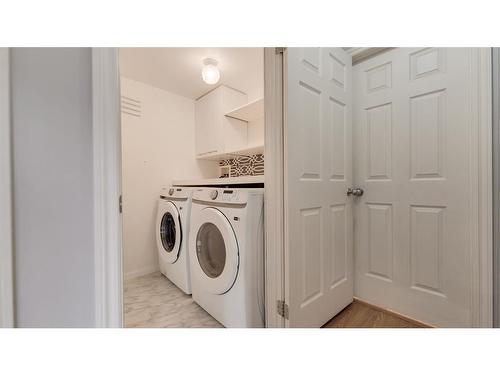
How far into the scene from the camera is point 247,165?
8.15 feet

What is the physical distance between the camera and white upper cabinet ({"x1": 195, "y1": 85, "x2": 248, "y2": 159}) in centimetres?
231

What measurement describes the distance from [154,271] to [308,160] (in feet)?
6.70

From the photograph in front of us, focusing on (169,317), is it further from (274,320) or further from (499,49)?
Answer: (499,49)

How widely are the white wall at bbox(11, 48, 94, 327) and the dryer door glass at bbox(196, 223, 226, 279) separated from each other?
2.35 feet

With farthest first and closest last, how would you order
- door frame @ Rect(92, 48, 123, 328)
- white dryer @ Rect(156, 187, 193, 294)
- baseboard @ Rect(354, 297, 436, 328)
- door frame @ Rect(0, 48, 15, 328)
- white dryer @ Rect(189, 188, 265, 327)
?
white dryer @ Rect(156, 187, 193, 294) < baseboard @ Rect(354, 297, 436, 328) < white dryer @ Rect(189, 188, 265, 327) < door frame @ Rect(92, 48, 123, 328) < door frame @ Rect(0, 48, 15, 328)

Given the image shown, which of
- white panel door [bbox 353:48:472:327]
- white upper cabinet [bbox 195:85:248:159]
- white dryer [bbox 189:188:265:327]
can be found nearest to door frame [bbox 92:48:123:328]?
white dryer [bbox 189:188:265:327]

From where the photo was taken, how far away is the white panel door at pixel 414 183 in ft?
3.71

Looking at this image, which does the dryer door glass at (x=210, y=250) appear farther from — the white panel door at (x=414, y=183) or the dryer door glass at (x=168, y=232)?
the white panel door at (x=414, y=183)

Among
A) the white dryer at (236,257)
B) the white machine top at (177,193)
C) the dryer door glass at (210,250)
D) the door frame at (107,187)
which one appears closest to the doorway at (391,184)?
the white dryer at (236,257)

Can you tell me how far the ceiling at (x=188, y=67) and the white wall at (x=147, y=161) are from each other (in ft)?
0.59

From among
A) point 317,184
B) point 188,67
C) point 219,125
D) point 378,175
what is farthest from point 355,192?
point 188,67

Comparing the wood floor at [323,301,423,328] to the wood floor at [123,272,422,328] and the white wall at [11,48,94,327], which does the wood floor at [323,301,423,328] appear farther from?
the white wall at [11,48,94,327]

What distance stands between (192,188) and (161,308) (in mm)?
922

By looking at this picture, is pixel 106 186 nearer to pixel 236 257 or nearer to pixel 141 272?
pixel 236 257
